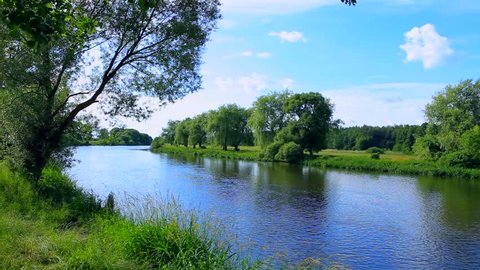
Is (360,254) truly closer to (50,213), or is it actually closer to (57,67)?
(50,213)

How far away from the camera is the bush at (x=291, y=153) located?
2179 inches

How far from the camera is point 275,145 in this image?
58.6 m

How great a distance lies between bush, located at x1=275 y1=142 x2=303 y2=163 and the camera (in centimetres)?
5534

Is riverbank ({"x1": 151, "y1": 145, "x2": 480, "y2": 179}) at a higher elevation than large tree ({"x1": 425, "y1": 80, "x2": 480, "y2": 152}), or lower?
lower

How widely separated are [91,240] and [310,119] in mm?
53408

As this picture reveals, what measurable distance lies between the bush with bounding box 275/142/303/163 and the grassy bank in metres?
45.3

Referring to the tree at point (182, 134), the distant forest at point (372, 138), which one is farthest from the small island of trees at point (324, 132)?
the distant forest at point (372, 138)

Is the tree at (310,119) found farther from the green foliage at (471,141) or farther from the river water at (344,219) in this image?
the river water at (344,219)

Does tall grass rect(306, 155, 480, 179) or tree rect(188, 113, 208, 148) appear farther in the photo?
tree rect(188, 113, 208, 148)

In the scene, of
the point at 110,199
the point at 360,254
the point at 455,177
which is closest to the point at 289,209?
the point at 360,254

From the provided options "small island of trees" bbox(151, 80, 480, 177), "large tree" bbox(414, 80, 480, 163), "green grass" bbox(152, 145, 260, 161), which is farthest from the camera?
"green grass" bbox(152, 145, 260, 161)

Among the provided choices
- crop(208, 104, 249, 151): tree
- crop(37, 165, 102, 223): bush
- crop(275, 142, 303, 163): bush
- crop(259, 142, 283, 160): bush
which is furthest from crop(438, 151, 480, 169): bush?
crop(37, 165, 102, 223): bush

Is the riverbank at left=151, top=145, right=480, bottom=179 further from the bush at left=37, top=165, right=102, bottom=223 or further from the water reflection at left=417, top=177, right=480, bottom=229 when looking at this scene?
the bush at left=37, top=165, right=102, bottom=223

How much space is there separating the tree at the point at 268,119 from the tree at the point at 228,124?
7566 millimetres
